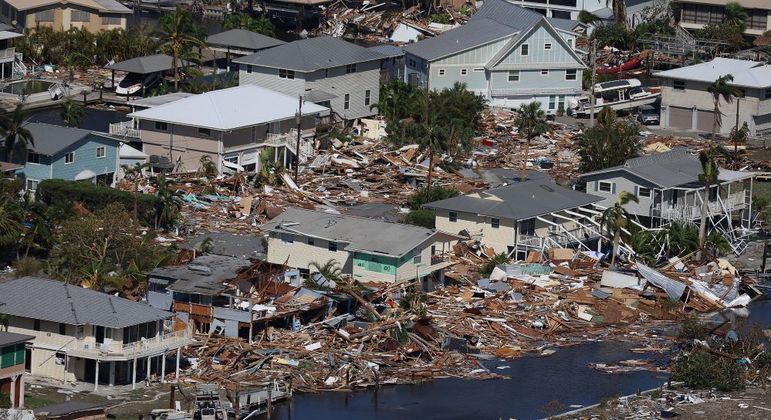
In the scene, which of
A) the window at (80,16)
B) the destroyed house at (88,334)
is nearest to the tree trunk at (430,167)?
the destroyed house at (88,334)

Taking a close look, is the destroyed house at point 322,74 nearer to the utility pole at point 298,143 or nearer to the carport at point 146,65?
the utility pole at point 298,143

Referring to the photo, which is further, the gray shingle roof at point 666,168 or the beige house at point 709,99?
the beige house at point 709,99

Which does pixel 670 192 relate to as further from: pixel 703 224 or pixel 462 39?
pixel 462 39

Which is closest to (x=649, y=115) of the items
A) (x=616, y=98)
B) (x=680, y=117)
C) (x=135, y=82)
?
(x=680, y=117)

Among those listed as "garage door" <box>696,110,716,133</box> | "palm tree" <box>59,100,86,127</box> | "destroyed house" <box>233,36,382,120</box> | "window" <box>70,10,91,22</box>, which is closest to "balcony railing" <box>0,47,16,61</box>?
"window" <box>70,10,91,22</box>

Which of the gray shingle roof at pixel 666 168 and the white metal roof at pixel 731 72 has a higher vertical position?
the white metal roof at pixel 731 72

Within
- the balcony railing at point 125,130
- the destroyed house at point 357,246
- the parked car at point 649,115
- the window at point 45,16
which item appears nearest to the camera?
the destroyed house at point 357,246

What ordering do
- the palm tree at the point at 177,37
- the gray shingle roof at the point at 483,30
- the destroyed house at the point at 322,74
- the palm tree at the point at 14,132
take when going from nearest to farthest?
1. the palm tree at the point at 14,132
2. the destroyed house at the point at 322,74
3. the palm tree at the point at 177,37
4. the gray shingle roof at the point at 483,30

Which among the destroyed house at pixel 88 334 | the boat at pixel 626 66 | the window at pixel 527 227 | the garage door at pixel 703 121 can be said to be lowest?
the destroyed house at pixel 88 334
